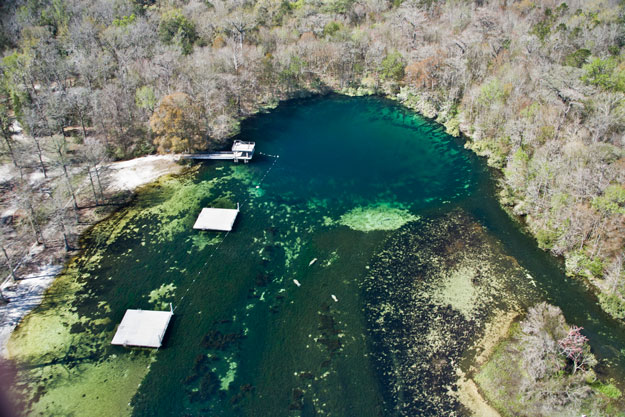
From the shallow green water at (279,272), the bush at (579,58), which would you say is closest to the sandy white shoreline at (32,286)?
the shallow green water at (279,272)

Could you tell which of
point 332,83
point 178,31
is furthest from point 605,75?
point 178,31

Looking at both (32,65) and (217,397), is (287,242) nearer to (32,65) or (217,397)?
(217,397)

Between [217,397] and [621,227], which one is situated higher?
[621,227]

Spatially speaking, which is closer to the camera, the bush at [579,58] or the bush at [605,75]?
the bush at [605,75]

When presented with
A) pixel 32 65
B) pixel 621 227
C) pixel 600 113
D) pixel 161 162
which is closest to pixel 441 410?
pixel 621 227

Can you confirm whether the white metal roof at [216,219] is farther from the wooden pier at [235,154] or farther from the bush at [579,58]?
the bush at [579,58]

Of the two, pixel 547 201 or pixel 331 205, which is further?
pixel 331 205
